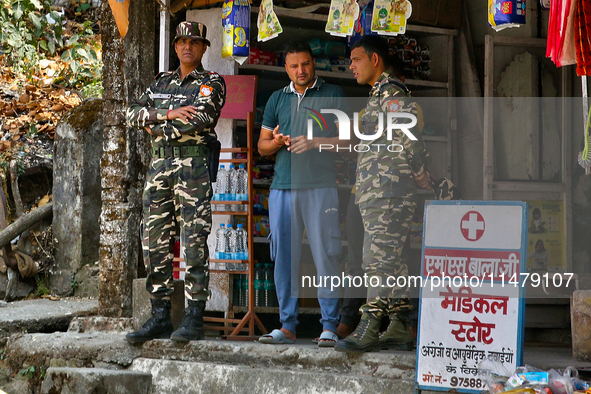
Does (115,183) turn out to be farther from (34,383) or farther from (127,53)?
(34,383)

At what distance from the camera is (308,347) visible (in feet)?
13.3

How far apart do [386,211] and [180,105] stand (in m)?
1.56

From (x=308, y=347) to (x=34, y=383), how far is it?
1984 mm

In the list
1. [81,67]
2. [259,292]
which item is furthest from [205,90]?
[81,67]

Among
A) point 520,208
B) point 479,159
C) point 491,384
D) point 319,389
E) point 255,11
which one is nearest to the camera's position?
point 491,384

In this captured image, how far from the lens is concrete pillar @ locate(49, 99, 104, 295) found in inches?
272

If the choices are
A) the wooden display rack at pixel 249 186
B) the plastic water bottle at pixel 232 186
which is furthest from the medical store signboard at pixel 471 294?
the plastic water bottle at pixel 232 186

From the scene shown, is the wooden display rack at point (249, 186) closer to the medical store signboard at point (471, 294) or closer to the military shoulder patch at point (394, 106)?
the military shoulder patch at point (394, 106)

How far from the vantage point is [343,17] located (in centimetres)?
446

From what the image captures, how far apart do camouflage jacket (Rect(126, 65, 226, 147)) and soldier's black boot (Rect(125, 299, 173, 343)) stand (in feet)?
3.56

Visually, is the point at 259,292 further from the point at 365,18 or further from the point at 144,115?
the point at 365,18

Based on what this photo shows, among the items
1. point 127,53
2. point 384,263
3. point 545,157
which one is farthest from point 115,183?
point 545,157

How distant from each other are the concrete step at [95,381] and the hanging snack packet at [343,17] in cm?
260

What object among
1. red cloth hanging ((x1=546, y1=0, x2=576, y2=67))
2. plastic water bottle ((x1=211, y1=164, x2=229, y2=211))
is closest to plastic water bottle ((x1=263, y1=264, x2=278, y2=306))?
plastic water bottle ((x1=211, y1=164, x2=229, y2=211))
